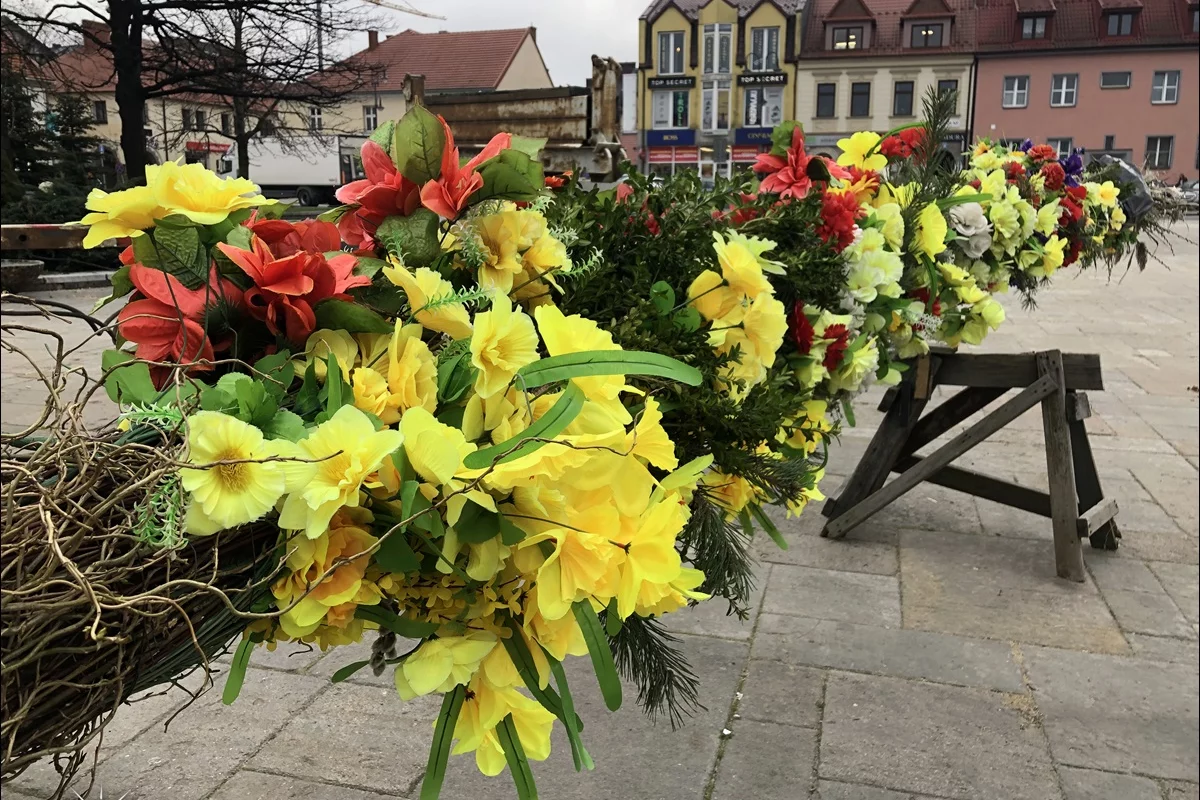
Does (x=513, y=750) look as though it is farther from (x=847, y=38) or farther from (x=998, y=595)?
(x=847, y=38)

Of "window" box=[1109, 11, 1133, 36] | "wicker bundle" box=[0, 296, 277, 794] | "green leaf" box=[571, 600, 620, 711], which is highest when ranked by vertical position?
"window" box=[1109, 11, 1133, 36]

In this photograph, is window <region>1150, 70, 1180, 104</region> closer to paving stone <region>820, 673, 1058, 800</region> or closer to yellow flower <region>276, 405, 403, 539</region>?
paving stone <region>820, 673, 1058, 800</region>

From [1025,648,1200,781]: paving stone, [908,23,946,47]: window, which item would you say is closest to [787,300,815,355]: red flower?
[1025,648,1200,781]: paving stone

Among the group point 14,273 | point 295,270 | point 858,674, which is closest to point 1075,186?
point 858,674

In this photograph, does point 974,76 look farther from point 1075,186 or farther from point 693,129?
point 1075,186

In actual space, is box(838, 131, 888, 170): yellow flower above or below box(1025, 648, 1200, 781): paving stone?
above

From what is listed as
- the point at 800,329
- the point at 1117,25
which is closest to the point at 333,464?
the point at 800,329

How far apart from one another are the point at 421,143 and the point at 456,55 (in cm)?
4138

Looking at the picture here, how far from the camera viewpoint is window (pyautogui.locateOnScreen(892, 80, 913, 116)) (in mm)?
40469

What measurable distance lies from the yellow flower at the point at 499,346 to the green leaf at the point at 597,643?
240 millimetres

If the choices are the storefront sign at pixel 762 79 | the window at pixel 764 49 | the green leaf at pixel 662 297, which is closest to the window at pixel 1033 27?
the storefront sign at pixel 762 79

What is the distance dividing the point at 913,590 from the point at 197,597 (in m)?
3.11

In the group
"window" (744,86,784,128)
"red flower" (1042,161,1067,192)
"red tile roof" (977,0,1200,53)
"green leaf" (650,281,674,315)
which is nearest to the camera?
"green leaf" (650,281,674,315)

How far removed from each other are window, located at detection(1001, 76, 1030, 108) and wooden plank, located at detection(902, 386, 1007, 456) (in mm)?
42010
